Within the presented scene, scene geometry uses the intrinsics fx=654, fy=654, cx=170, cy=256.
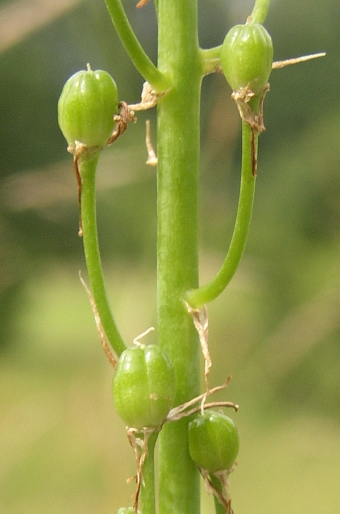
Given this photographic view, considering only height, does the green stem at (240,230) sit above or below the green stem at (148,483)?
above

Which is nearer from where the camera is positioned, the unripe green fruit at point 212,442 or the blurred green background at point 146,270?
the unripe green fruit at point 212,442

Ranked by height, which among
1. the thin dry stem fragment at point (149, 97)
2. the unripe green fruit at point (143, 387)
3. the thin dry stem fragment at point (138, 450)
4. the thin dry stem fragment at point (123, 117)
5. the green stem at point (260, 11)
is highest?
the green stem at point (260, 11)

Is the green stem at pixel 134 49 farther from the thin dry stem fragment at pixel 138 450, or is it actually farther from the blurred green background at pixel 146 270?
the blurred green background at pixel 146 270

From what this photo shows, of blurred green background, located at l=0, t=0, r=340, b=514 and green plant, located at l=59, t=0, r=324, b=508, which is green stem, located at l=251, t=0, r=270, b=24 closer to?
green plant, located at l=59, t=0, r=324, b=508

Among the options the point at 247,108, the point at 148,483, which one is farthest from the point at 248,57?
the point at 148,483

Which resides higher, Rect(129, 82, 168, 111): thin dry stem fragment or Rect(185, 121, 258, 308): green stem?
Rect(129, 82, 168, 111): thin dry stem fragment

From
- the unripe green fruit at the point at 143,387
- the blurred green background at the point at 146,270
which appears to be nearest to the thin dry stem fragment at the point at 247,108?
the unripe green fruit at the point at 143,387

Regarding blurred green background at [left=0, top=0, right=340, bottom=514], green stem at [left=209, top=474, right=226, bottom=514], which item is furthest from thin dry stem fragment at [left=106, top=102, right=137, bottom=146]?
blurred green background at [left=0, top=0, right=340, bottom=514]
